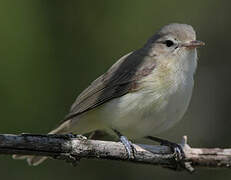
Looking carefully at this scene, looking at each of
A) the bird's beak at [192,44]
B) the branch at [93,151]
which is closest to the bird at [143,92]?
the bird's beak at [192,44]

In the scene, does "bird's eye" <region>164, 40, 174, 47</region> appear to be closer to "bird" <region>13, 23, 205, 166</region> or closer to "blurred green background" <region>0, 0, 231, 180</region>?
"bird" <region>13, 23, 205, 166</region>

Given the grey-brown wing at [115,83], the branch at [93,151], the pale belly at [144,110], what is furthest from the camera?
the grey-brown wing at [115,83]

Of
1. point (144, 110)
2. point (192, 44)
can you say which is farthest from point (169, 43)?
point (144, 110)

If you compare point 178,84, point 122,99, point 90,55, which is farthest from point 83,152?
point 90,55

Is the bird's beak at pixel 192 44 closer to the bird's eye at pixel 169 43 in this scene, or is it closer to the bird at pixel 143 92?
the bird at pixel 143 92

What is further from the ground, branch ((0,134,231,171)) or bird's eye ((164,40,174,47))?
bird's eye ((164,40,174,47))

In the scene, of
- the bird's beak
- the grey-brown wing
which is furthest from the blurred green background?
the bird's beak

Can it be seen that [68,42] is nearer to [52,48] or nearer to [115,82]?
[52,48]
